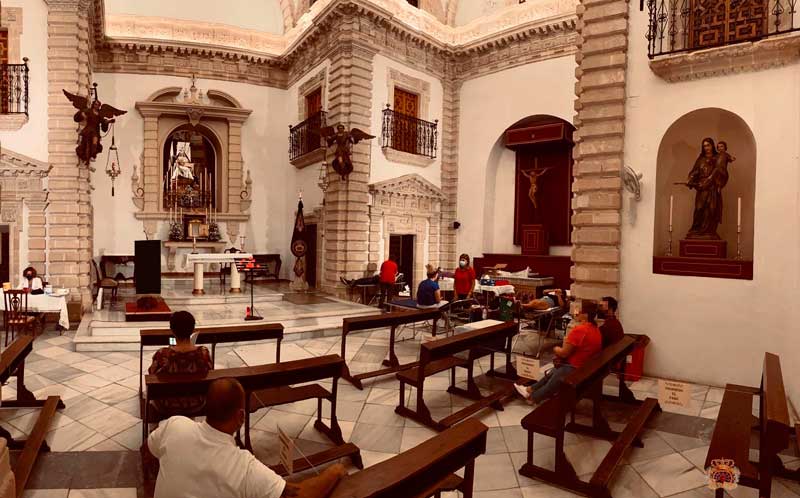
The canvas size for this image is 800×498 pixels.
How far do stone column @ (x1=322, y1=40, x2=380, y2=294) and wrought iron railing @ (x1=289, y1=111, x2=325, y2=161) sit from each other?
91cm

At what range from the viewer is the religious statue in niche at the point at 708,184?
681 centimetres

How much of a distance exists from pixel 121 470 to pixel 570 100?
13109mm

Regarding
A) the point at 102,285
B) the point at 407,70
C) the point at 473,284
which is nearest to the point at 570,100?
the point at 407,70

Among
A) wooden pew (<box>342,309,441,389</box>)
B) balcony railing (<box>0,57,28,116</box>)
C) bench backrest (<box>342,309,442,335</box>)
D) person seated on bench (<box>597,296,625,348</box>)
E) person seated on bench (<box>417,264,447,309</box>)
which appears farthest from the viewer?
balcony railing (<box>0,57,28,116</box>)

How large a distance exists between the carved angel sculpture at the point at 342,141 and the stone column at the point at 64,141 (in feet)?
17.7

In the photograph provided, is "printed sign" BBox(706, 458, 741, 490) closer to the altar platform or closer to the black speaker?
the altar platform

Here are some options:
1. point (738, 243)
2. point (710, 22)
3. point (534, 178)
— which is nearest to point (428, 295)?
point (738, 243)

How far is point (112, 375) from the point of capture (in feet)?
22.4

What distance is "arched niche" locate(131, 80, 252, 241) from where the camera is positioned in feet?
50.5

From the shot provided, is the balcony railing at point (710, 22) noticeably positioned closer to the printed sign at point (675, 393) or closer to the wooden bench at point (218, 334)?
the printed sign at point (675, 393)

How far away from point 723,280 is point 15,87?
13.5 m

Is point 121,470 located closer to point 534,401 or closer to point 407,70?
point 534,401

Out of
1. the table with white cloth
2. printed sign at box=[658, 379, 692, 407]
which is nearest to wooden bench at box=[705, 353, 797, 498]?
printed sign at box=[658, 379, 692, 407]

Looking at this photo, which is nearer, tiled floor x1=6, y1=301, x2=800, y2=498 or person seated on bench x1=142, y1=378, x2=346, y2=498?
person seated on bench x1=142, y1=378, x2=346, y2=498
